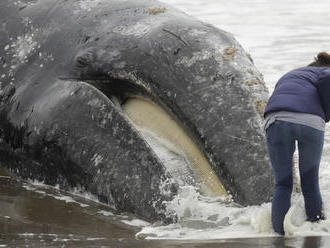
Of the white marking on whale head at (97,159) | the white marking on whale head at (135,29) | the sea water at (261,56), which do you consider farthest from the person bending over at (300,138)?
the white marking on whale head at (135,29)

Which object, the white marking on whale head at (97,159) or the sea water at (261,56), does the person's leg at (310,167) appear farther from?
the white marking on whale head at (97,159)

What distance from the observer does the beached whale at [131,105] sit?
7.23 meters

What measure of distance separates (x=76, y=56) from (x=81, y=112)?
713 millimetres

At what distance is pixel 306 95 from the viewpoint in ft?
21.6

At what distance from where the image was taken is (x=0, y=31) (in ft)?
29.3

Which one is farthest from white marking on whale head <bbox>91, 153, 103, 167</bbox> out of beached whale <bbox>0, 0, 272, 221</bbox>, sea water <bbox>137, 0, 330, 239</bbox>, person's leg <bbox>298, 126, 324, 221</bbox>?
person's leg <bbox>298, 126, 324, 221</bbox>

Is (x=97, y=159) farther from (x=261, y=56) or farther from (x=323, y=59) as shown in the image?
(x=261, y=56)

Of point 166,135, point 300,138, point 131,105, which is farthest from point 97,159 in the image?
point 300,138

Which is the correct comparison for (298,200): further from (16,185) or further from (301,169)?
(16,185)

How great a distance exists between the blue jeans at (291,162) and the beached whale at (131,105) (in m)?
0.38

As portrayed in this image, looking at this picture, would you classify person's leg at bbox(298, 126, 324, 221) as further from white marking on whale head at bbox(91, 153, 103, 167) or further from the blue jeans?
white marking on whale head at bbox(91, 153, 103, 167)

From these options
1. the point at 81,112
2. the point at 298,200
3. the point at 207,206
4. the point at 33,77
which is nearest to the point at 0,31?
the point at 33,77

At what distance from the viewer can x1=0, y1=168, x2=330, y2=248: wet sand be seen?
618cm

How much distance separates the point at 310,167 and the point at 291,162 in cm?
14
